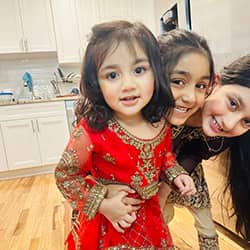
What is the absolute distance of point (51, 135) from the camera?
2412 millimetres

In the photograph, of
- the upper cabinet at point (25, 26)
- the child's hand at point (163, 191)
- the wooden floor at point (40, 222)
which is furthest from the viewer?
the upper cabinet at point (25, 26)

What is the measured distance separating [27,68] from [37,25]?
0.51 m

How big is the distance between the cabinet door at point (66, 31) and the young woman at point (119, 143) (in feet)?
7.12

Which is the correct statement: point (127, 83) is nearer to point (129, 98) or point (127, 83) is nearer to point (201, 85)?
point (129, 98)

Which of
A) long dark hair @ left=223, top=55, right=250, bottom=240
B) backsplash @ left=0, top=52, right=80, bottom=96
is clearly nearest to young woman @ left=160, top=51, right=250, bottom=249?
long dark hair @ left=223, top=55, right=250, bottom=240

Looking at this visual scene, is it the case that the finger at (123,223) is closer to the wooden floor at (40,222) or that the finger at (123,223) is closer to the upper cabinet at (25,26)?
the wooden floor at (40,222)

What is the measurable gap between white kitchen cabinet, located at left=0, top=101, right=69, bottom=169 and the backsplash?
0.56 m

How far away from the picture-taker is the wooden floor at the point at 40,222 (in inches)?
47.5

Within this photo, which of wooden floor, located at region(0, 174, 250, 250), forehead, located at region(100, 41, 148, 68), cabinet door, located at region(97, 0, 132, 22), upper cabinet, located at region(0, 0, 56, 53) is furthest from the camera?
cabinet door, located at region(97, 0, 132, 22)

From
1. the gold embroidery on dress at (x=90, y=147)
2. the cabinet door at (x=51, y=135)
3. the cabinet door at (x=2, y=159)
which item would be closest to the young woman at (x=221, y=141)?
the gold embroidery on dress at (x=90, y=147)

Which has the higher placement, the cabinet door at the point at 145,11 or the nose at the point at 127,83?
the cabinet door at the point at 145,11

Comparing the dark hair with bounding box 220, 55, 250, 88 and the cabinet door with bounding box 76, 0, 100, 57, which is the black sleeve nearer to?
the dark hair with bounding box 220, 55, 250, 88

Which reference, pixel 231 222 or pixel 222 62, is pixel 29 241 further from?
pixel 222 62

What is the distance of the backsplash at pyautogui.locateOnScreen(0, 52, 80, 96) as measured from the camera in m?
2.69
